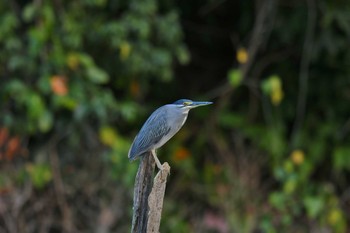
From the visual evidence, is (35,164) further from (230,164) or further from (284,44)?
(284,44)

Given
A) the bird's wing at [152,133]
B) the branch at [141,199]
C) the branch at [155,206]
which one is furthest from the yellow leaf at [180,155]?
the branch at [155,206]

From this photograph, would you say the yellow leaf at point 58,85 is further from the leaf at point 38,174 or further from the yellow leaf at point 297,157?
the yellow leaf at point 297,157

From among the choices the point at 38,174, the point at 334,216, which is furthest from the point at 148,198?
the point at 334,216

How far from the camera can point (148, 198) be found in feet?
11.8

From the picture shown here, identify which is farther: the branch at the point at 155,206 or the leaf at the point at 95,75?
the leaf at the point at 95,75

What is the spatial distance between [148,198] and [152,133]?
1.32 ft

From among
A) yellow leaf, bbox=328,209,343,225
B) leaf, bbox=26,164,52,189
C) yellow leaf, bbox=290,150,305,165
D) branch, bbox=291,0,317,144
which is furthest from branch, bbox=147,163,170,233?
branch, bbox=291,0,317,144

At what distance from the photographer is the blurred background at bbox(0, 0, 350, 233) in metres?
7.33

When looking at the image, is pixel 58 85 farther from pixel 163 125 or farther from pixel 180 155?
pixel 163 125

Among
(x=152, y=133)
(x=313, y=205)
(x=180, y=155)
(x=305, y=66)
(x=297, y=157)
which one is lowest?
(x=313, y=205)

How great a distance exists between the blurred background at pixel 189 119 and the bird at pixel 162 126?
335 cm

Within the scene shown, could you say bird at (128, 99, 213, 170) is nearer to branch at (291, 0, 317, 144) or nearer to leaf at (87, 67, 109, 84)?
leaf at (87, 67, 109, 84)

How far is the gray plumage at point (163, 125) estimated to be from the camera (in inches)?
149

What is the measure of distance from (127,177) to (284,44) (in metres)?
2.70
